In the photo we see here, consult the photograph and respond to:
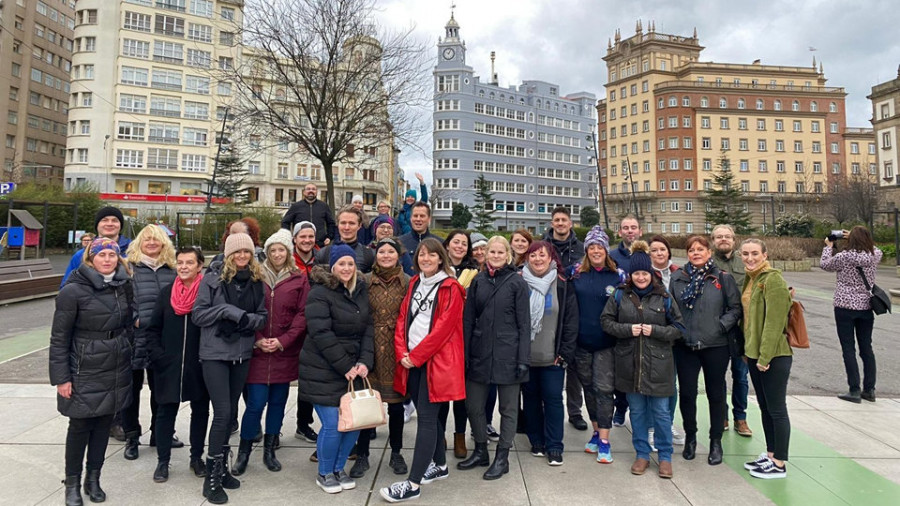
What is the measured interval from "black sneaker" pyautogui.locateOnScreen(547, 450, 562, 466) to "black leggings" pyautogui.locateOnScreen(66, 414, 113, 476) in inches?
138

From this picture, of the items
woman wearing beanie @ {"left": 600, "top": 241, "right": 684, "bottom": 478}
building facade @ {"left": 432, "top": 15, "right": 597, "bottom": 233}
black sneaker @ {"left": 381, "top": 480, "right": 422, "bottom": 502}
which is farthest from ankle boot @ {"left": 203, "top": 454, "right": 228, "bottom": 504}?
building facade @ {"left": 432, "top": 15, "right": 597, "bottom": 233}

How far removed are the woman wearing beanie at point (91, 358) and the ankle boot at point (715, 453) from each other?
4.85 m

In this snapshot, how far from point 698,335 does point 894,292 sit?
1619cm

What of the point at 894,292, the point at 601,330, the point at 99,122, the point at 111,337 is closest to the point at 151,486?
the point at 111,337

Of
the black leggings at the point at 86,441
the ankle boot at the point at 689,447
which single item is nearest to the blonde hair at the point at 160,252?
the black leggings at the point at 86,441

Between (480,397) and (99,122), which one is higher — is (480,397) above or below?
below

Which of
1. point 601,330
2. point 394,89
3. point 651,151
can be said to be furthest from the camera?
point 651,151

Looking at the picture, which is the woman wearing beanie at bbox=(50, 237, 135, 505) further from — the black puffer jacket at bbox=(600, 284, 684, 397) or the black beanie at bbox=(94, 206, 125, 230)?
the black puffer jacket at bbox=(600, 284, 684, 397)

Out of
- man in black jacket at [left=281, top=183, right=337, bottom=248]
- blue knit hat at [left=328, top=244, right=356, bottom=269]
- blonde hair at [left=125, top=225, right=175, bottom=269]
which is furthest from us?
man in black jacket at [left=281, top=183, right=337, bottom=248]

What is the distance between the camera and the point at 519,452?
432 cm

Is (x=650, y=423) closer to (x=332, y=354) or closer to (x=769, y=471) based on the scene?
(x=769, y=471)

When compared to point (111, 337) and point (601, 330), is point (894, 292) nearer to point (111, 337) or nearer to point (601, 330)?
point (601, 330)

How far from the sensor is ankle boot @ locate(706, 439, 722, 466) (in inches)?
160

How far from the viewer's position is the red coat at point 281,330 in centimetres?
375
